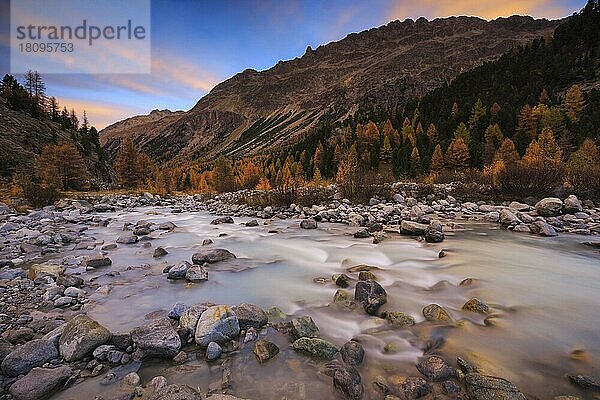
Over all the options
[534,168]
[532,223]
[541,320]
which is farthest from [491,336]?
[534,168]

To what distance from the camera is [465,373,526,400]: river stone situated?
301cm

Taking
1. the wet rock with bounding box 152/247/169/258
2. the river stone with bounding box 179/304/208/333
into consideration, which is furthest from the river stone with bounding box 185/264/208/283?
the wet rock with bounding box 152/247/169/258

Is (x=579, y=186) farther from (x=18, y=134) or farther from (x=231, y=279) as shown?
(x=18, y=134)

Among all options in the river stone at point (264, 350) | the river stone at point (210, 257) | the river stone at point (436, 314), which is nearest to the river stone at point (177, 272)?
the river stone at point (210, 257)

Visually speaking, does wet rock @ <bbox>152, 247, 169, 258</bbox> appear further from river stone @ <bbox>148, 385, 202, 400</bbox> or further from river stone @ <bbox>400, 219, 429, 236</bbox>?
river stone @ <bbox>400, 219, 429, 236</bbox>

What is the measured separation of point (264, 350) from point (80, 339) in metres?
2.42

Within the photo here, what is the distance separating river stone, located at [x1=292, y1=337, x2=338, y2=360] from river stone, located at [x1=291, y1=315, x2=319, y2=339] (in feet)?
0.89

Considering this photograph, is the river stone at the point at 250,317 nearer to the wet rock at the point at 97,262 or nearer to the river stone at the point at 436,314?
the river stone at the point at 436,314

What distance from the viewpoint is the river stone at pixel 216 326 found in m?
4.19

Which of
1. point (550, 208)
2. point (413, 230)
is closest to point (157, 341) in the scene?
point (413, 230)

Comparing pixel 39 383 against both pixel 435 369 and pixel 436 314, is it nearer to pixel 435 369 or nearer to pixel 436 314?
pixel 435 369

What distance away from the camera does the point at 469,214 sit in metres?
16.4

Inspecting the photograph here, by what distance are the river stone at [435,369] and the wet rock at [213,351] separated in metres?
2.60

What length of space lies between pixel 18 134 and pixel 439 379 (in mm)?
69822
